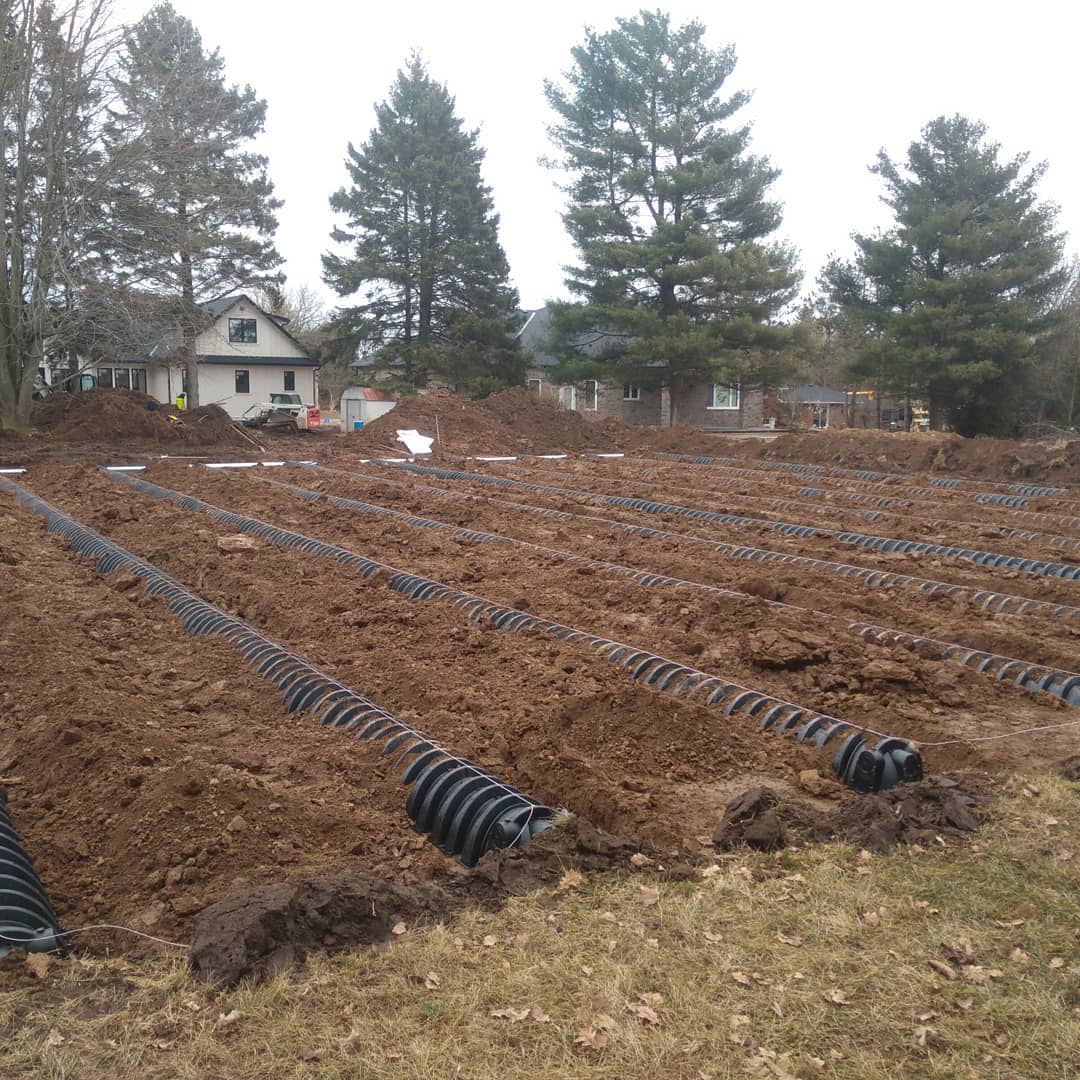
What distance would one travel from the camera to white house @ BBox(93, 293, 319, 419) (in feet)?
126

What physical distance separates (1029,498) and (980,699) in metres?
9.49

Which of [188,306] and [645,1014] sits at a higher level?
[188,306]

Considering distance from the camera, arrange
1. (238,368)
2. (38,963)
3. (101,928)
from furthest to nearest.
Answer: (238,368) → (101,928) → (38,963)

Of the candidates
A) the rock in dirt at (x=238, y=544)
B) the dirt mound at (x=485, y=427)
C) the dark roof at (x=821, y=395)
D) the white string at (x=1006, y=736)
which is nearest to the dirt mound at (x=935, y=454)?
the dirt mound at (x=485, y=427)

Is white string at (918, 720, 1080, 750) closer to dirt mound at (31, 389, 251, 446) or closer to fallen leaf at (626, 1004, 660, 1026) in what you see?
fallen leaf at (626, 1004, 660, 1026)

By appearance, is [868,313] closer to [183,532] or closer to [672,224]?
[672,224]

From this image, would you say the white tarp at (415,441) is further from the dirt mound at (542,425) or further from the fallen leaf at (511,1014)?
the fallen leaf at (511,1014)

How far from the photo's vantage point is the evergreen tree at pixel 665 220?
26766 mm

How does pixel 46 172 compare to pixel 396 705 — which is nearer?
pixel 396 705

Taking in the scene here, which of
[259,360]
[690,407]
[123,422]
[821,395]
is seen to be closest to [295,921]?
[123,422]

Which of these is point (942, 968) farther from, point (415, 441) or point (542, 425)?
point (542, 425)

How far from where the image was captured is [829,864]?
3.97 metres

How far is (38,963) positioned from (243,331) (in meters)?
38.5

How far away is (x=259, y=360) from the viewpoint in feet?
128
